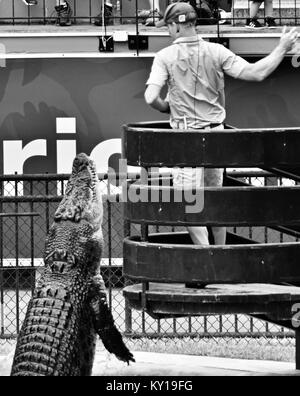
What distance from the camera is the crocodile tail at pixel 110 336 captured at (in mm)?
7844

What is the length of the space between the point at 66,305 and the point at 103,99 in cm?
752

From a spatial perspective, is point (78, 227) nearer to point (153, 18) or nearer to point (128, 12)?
point (153, 18)

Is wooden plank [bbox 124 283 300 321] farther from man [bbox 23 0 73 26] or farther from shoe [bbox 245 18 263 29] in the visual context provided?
man [bbox 23 0 73 26]

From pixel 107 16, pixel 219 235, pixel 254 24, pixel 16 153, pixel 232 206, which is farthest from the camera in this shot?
pixel 107 16

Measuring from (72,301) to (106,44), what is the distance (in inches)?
307

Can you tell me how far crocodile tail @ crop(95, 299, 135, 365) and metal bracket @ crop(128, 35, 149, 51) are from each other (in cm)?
771

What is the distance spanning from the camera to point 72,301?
7.82 meters

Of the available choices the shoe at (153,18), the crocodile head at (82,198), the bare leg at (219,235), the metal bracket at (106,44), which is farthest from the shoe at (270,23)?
the crocodile head at (82,198)

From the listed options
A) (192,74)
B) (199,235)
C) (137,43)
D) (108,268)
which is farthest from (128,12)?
(199,235)

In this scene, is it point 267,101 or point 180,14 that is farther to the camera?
point 267,101

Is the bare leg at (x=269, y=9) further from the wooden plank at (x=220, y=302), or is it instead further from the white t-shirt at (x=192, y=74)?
the wooden plank at (x=220, y=302)

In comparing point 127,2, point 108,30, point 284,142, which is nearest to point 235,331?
point 284,142

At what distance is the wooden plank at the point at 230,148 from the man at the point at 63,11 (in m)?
9.00

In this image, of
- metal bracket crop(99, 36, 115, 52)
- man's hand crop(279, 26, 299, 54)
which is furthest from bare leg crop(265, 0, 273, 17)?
man's hand crop(279, 26, 299, 54)
